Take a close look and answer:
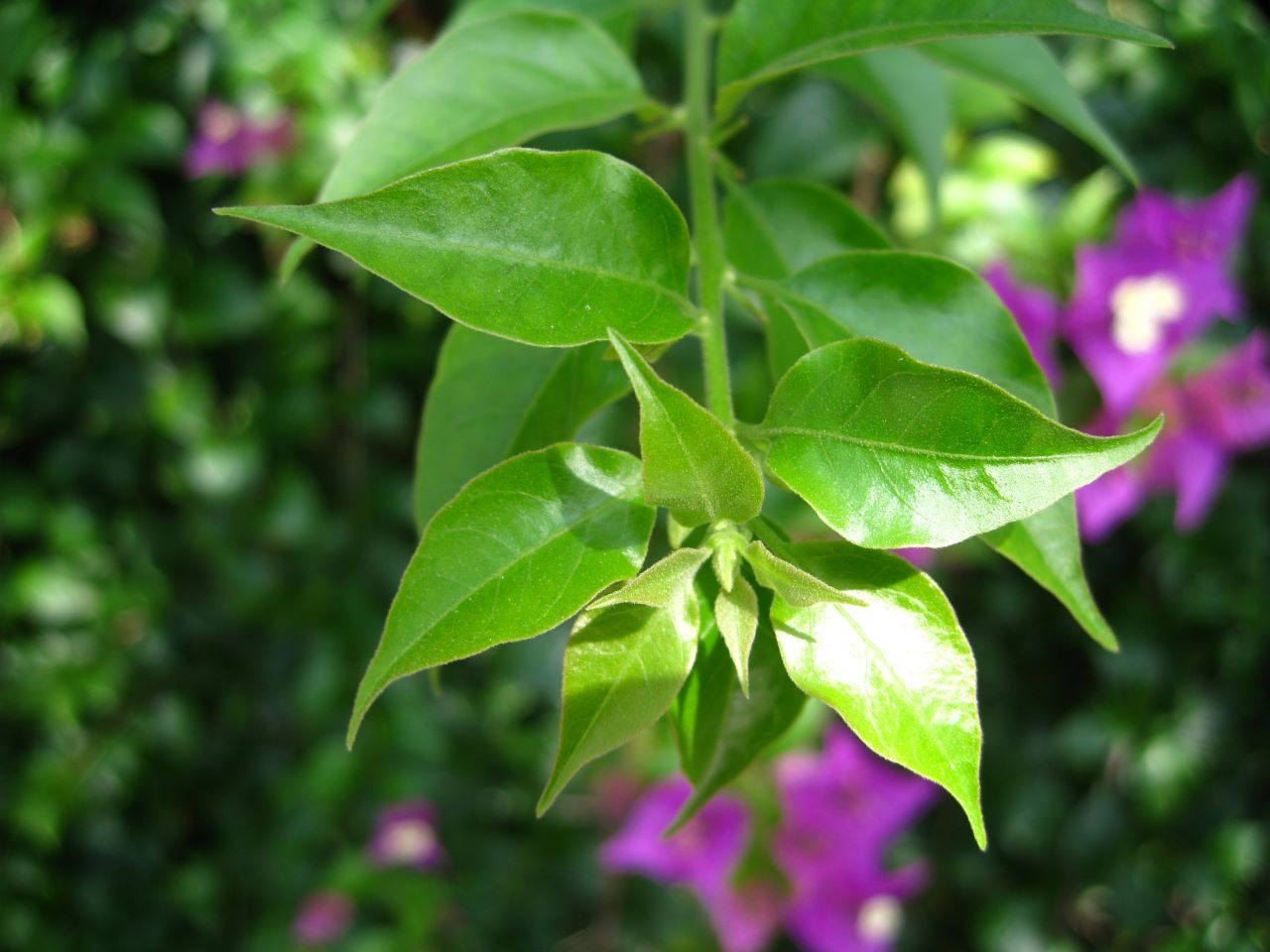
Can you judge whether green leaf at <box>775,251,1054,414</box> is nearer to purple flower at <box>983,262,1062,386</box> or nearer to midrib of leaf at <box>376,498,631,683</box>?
midrib of leaf at <box>376,498,631,683</box>

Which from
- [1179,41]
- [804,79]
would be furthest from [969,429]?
[1179,41]

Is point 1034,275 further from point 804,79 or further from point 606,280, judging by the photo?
point 606,280

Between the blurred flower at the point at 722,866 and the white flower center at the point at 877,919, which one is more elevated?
the blurred flower at the point at 722,866

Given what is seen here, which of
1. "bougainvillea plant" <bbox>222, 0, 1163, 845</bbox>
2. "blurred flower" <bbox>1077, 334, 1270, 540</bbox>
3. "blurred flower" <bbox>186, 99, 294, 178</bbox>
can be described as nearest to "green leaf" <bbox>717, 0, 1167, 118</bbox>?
"bougainvillea plant" <bbox>222, 0, 1163, 845</bbox>

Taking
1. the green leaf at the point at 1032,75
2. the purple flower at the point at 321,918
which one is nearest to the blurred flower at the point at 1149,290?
→ the green leaf at the point at 1032,75

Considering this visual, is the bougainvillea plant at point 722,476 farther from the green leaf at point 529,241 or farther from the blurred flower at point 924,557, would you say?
the blurred flower at point 924,557

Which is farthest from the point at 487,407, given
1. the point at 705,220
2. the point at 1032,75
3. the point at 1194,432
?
the point at 1194,432

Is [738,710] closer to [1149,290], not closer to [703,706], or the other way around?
[703,706]

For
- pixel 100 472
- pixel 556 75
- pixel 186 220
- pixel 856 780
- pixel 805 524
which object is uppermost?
pixel 556 75
